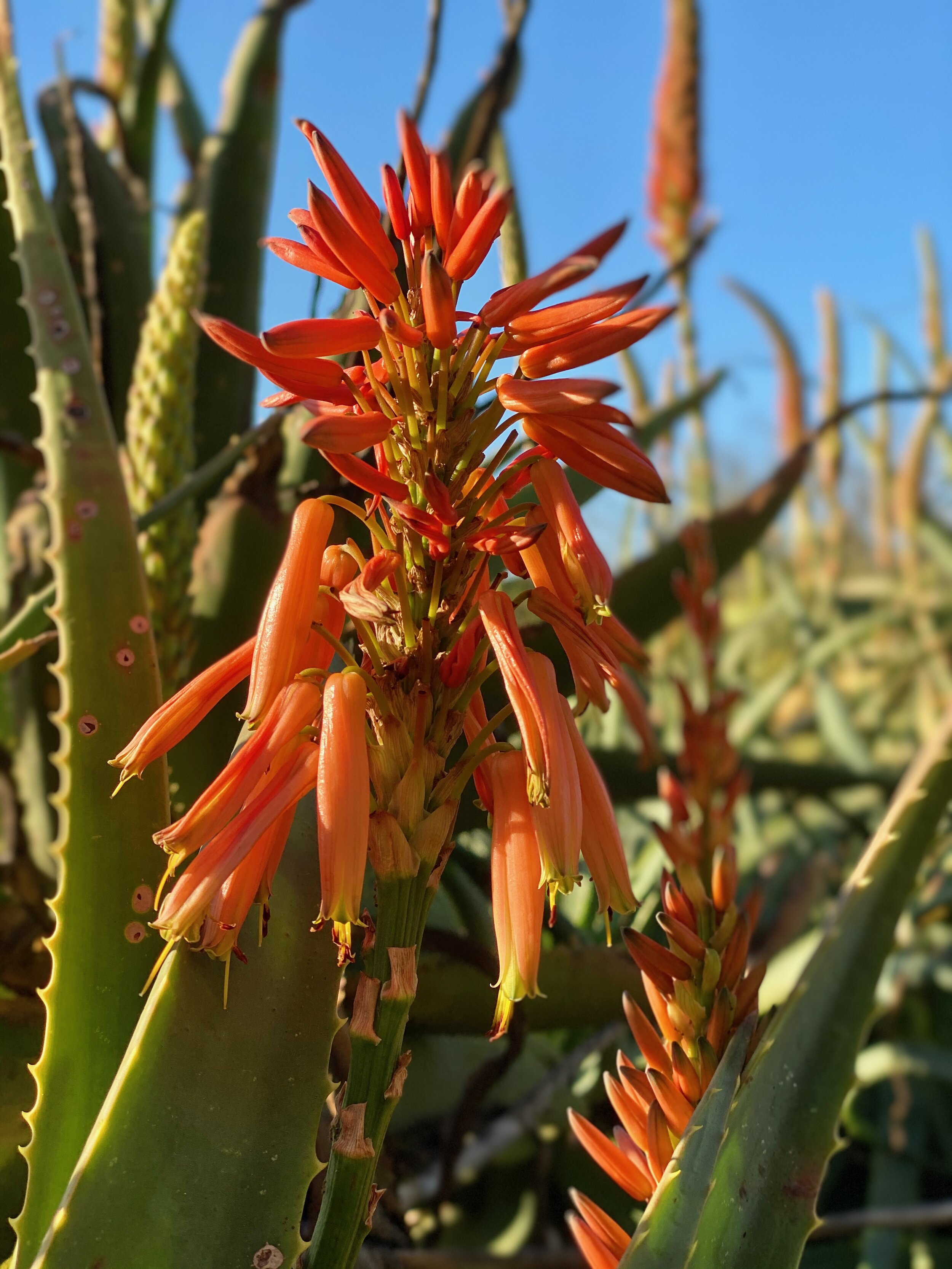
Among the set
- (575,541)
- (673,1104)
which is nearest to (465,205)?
(575,541)

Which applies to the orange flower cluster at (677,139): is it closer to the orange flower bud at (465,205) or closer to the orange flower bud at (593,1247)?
the orange flower bud at (465,205)

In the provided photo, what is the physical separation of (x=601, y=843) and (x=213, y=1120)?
17 centimetres

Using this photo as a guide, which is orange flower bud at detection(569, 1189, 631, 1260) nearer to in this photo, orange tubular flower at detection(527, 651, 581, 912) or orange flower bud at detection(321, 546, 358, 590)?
orange tubular flower at detection(527, 651, 581, 912)

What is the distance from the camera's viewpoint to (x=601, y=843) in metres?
0.37

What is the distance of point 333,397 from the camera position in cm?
36

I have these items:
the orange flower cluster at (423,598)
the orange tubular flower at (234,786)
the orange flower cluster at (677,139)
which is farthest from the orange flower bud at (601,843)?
the orange flower cluster at (677,139)

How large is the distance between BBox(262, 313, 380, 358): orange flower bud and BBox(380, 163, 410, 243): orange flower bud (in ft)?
0.11

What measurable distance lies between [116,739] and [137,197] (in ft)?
2.61

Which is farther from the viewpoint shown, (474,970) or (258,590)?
(258,590)

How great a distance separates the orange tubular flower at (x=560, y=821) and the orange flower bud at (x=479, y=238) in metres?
0.15

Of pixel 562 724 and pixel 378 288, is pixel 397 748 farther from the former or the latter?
pixel 378 288

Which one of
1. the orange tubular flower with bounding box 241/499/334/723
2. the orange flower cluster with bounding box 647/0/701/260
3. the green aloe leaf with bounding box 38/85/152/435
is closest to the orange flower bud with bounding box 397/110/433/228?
the orange tubular flower with bounding box 241/499/334/723

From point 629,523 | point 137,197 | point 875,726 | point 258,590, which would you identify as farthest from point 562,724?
point 875,726

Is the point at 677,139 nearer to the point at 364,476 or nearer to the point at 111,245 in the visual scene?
the point at 111,245
